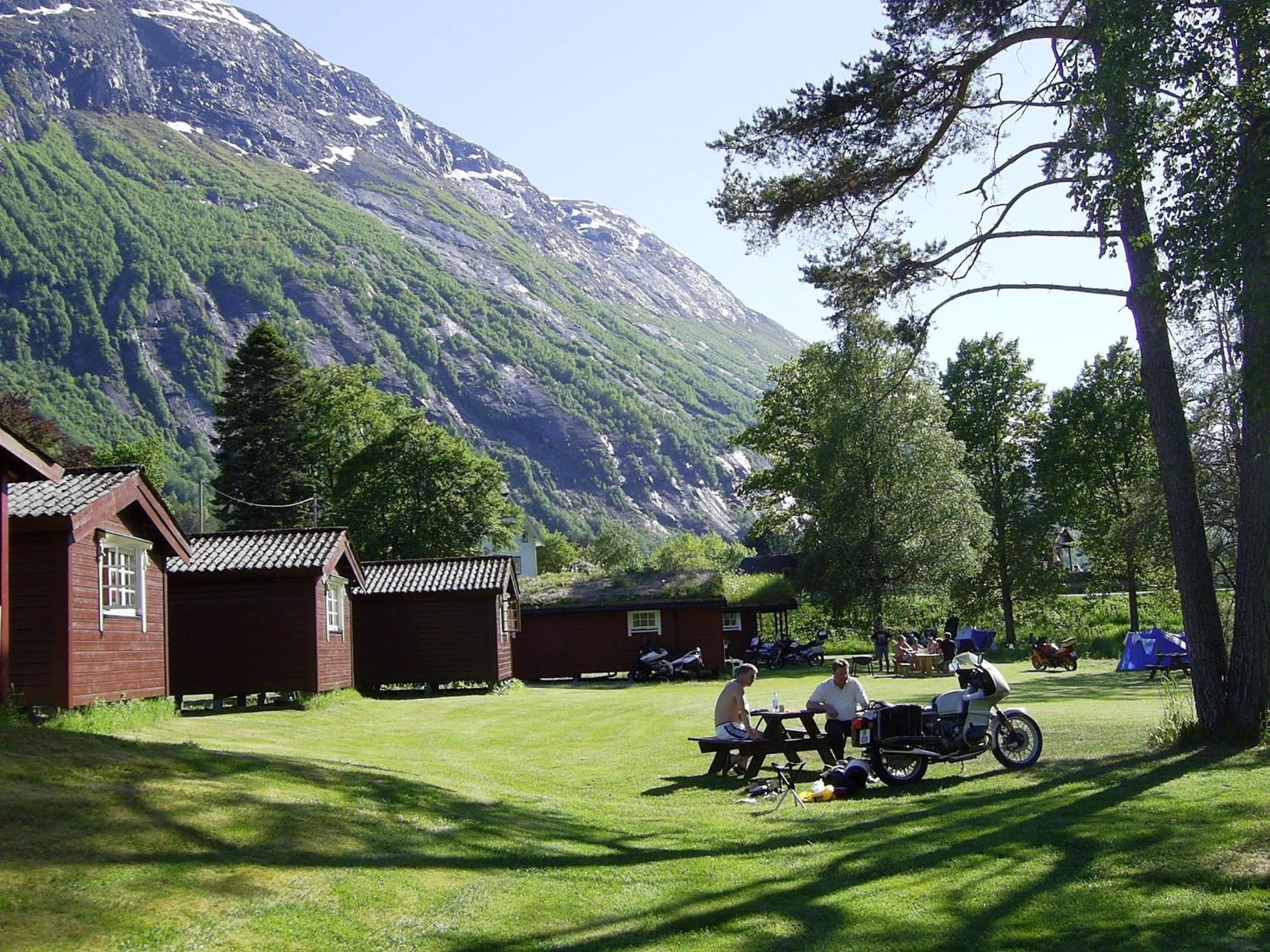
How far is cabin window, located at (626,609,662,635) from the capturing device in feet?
128

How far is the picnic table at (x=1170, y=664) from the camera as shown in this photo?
88.9 ft

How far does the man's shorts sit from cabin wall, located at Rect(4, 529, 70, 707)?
865 centimetres

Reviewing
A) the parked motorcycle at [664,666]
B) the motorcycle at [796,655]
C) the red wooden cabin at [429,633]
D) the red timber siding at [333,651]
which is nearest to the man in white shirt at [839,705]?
the red timber siding at [333,651]

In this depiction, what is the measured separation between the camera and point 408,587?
31.2 meters

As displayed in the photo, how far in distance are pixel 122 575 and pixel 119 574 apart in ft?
0.26

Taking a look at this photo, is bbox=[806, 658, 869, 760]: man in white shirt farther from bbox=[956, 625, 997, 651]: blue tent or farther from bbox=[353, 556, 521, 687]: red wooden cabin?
bbox=[353, 556, 521, 687]: red wooden cabin

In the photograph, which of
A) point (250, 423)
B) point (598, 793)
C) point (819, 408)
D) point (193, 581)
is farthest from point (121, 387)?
point (598, 793)

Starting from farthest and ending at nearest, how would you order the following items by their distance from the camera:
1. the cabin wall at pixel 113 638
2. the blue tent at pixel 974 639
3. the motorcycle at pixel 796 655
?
the motorcycle at pixel 796 655
the blue tent at pixel 974 639
the cabin wall at pixel 113 638

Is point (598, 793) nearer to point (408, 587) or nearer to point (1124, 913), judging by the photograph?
point (1124, 913)

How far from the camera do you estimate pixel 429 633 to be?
31.5 meters

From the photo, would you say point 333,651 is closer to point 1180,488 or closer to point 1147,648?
point 1180,488

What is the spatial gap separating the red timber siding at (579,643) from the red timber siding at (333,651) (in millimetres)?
11449

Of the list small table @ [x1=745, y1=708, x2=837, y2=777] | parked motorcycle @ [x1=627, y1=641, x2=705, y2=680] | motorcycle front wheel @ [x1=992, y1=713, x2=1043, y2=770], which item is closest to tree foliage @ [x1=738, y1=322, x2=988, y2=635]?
parked motorcycle @ [x1=627, y1=641, x2=705, y2=680]

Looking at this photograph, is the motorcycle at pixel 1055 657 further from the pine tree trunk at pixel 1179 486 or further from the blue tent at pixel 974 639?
the pine tree trunk at pixel 1179 486
